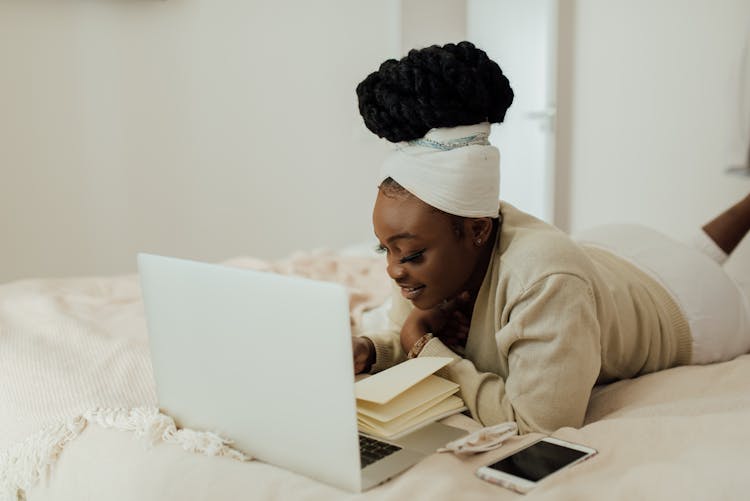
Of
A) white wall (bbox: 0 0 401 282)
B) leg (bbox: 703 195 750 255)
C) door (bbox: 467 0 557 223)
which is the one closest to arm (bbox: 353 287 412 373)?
leg (bbox: 703 195 750 255)

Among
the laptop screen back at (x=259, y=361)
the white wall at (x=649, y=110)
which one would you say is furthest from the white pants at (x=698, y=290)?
the white wall at (x=649, y=110)

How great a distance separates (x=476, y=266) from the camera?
3.72ft

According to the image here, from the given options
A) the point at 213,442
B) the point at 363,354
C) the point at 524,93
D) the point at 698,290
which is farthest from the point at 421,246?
the point at 524,93

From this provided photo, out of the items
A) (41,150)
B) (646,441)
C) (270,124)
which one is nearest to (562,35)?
(270,124)

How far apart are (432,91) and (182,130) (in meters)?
2.40

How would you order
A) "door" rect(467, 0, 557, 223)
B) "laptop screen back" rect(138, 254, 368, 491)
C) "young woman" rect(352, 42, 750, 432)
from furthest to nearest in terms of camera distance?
"door" rect(467, 0, 557, 223) → "young woman" rect(352, 42, 750, 432) → "laptop screen back" rect(138, 254, 368, 491)

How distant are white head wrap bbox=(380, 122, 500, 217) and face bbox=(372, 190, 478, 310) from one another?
20 millimetres

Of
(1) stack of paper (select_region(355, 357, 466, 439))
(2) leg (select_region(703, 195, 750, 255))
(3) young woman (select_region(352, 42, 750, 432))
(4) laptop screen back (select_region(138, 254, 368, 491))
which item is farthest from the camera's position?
(2) leg (select_region(703, 195, 750, 255))

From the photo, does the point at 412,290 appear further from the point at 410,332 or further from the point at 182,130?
the point at 182,130

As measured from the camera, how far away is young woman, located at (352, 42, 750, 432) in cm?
100

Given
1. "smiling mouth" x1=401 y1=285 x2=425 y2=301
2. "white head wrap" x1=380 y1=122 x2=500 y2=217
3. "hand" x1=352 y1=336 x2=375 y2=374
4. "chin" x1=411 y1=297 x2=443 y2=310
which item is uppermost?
"white head wrap" x1=380 y1=122 x2=500 y2=217

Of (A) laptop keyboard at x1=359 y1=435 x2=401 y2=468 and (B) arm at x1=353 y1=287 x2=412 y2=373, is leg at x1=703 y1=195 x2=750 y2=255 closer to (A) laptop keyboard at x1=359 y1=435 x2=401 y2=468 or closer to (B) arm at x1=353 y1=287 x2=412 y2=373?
(B) arm at x1=353 y1=287 x2=412 y2=373

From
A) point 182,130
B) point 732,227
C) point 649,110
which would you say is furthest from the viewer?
point 182,130

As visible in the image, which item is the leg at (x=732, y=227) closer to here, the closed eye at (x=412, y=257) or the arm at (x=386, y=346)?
the arm at (x=386, y=346)
